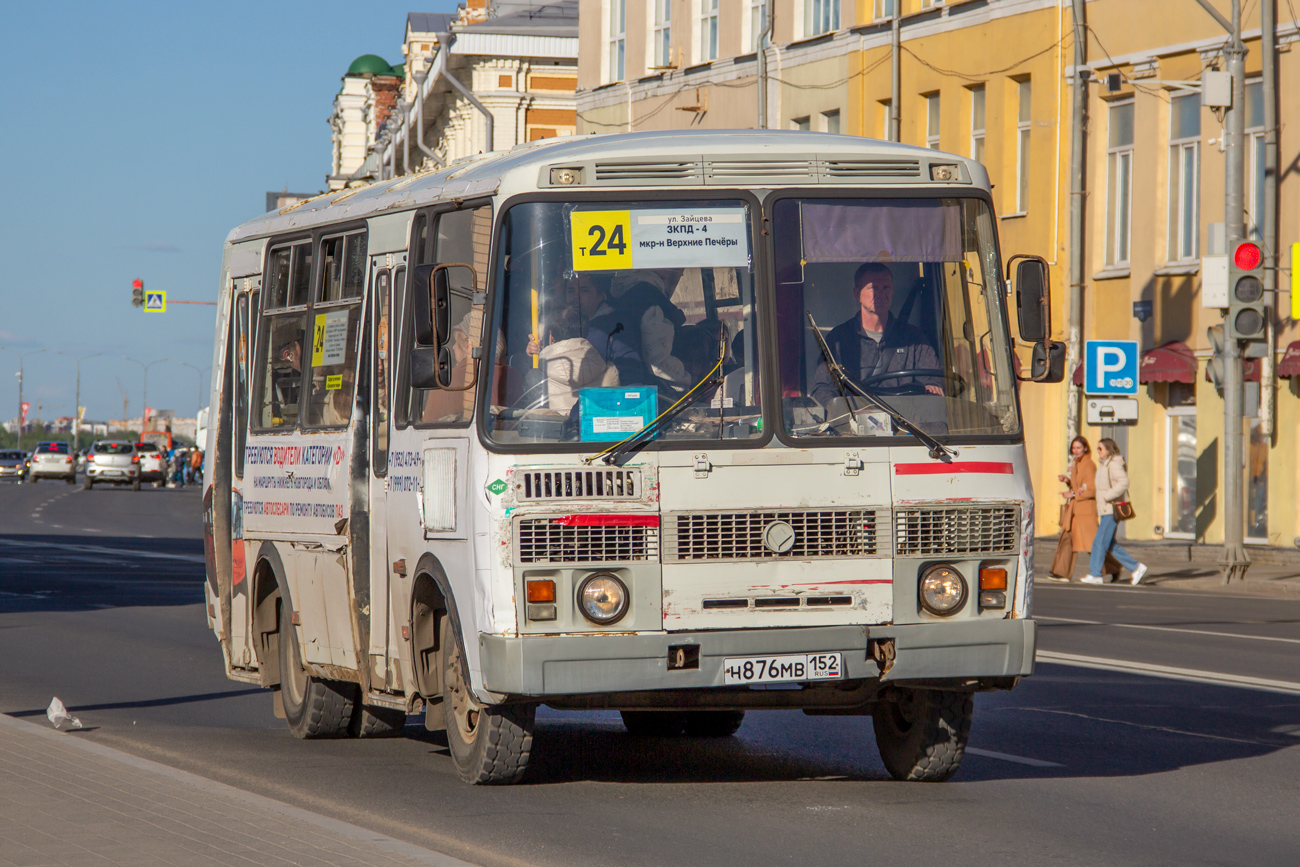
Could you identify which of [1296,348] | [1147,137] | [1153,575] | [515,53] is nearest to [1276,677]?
[1153,575]

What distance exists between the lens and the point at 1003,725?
37.7ft

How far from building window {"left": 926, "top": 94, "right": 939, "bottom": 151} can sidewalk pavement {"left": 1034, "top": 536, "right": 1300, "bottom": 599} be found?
9.90 m

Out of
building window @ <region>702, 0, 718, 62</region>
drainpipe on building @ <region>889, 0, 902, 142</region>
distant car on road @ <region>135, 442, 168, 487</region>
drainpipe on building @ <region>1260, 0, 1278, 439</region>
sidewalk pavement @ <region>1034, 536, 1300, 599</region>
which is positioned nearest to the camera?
sidewalk pavement @ <region>1034, 536, 1300, 599</region>

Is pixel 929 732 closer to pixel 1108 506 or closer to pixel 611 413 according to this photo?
pixel 611 413

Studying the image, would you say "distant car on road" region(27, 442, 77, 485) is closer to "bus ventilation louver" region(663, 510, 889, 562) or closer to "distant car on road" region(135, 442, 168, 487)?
"distant car on road" region(135, 442, 168, 487)

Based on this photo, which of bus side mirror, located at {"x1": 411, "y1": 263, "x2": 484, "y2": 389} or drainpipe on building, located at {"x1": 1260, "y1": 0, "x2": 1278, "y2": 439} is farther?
drainpipe on building, located at {"x1": 1260, "y1": 0, "x2": 1278, "y2": 439}

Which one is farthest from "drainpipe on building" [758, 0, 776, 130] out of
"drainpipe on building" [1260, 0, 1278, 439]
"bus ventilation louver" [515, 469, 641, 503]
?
"bus ventilation louver" [515, 469, 641, 503]

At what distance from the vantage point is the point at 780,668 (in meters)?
8.32

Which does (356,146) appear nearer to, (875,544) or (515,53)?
(515,53)

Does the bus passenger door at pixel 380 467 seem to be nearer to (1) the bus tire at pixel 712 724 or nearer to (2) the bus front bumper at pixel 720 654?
(2) the bus front bumper at pixel 720 654

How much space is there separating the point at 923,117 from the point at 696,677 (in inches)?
1242

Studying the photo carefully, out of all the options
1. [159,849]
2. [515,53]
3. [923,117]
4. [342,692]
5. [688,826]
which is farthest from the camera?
[515,53]

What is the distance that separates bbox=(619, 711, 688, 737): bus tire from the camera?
1110cm

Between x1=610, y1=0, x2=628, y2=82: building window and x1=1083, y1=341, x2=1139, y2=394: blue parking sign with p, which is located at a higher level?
x1=610, y1=0, x2=628, y2=82: building window
